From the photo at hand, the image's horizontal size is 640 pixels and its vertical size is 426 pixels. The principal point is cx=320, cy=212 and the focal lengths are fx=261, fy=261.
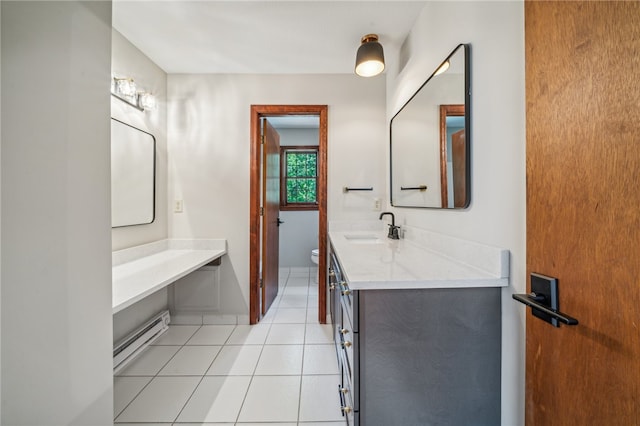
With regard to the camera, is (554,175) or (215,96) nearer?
(554,175)

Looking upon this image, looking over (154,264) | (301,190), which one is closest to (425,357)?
(154,264)

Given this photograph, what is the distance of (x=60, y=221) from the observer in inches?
23.5

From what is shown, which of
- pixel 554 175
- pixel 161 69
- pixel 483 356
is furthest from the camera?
pixel 161 69

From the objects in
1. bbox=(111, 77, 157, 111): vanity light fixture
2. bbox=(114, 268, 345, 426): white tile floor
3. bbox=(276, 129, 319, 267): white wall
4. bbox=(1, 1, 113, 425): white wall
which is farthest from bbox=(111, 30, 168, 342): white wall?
bbox=(276, 129, 319, 267): white wall

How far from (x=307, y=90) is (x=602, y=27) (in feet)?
7.29

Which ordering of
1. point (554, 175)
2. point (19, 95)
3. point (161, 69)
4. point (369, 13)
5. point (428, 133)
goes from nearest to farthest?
1. point (19, 95)
2. point (554, 175)
3. point (428, 133)
4. point (369, 13)
5. point (161, 69)

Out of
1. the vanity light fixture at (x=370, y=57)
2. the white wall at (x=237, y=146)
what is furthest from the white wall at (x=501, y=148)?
the white wall at (x=237, y=146)

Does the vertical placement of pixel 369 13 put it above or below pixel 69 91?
above

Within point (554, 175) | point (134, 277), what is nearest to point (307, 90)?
point (134, 277)

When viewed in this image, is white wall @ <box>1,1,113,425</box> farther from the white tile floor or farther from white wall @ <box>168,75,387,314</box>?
white wall @ <box>168,75,387,314</box>

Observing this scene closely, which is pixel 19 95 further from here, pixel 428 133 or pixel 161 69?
pixel 161 69

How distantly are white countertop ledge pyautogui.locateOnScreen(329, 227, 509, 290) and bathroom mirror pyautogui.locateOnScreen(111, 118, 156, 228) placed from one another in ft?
5.45

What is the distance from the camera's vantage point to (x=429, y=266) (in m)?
1.18

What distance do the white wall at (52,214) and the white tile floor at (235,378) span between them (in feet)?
3.23
